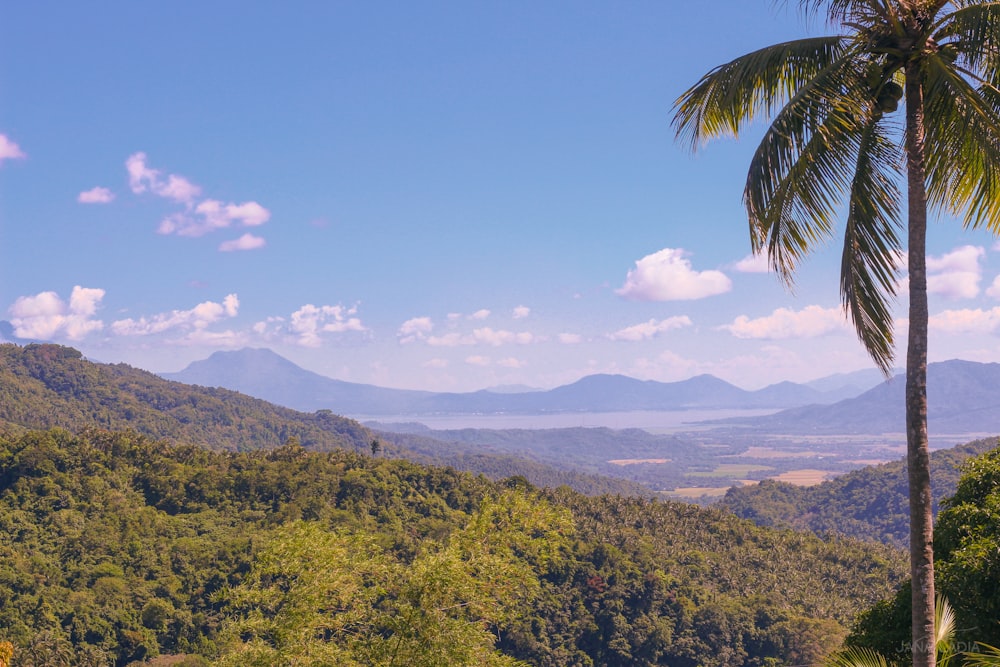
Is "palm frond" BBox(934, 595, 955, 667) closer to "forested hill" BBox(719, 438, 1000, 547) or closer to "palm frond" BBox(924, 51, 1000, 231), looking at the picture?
"palm frond" BBox(924, 51, 1000, 231)

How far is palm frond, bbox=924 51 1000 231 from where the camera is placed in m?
3.96

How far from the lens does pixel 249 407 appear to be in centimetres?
15675

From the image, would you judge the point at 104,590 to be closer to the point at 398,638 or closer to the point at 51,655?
the point at 51,655

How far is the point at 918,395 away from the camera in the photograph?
13.9 ft

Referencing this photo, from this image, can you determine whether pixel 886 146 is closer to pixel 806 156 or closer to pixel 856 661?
pixel 806 156

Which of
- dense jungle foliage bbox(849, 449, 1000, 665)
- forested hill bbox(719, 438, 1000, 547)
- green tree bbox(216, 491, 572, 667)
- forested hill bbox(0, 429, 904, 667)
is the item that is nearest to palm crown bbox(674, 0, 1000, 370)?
dense jungle foliage bbox(849, 449, 1000, 665)

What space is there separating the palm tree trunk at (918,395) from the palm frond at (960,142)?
0.12 m

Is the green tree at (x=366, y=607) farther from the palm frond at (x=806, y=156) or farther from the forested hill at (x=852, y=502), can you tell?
the forested hill at (x=852, y=502)

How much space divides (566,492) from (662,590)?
64.8ft

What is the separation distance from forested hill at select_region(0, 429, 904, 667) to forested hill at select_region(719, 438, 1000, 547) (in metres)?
51.4

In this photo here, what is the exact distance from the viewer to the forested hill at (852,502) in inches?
4072

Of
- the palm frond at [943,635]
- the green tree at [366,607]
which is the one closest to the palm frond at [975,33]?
the palm frond at [943,635]

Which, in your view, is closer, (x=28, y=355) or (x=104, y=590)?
(x=104, y=590)

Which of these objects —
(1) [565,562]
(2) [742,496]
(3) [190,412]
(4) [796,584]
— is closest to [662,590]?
(1) [565,562]
